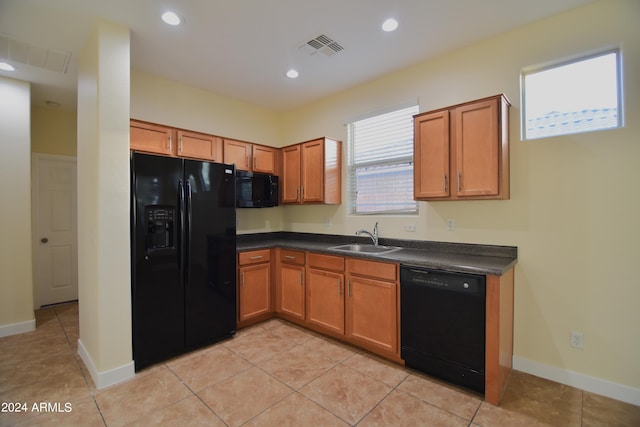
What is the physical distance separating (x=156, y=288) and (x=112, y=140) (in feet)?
4.16

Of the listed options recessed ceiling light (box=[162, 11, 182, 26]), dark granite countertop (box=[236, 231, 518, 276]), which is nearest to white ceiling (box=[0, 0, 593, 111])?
recessed ceiling light (box=[162, 11, 182, 26])

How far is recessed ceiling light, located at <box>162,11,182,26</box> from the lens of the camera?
224cm

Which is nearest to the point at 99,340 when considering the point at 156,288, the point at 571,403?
the point at 156,288

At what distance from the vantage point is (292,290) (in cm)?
341

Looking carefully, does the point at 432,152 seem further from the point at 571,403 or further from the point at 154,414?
the point at 154,414

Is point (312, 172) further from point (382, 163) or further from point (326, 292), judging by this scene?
point (326, 292)

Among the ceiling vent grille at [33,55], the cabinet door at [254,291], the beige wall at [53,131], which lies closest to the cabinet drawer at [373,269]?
the cabinet door at [254,291]

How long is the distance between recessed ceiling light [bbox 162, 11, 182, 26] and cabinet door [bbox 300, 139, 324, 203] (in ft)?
5.98

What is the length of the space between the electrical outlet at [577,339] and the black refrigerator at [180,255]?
118 inches

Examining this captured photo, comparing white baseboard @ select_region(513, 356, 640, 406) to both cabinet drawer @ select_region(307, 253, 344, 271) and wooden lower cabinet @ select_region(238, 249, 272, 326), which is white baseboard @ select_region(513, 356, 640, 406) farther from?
wooden lower cabinet @ select_region(238, 249, 272, 326)

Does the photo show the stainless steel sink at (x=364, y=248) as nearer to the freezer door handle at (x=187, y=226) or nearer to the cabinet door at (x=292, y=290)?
the cabinet door at (x=292, y=290)

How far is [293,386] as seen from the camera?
2.24 metres

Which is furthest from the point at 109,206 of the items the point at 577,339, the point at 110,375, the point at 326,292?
the point at 577,339

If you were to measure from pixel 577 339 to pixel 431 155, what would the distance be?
1.80m
